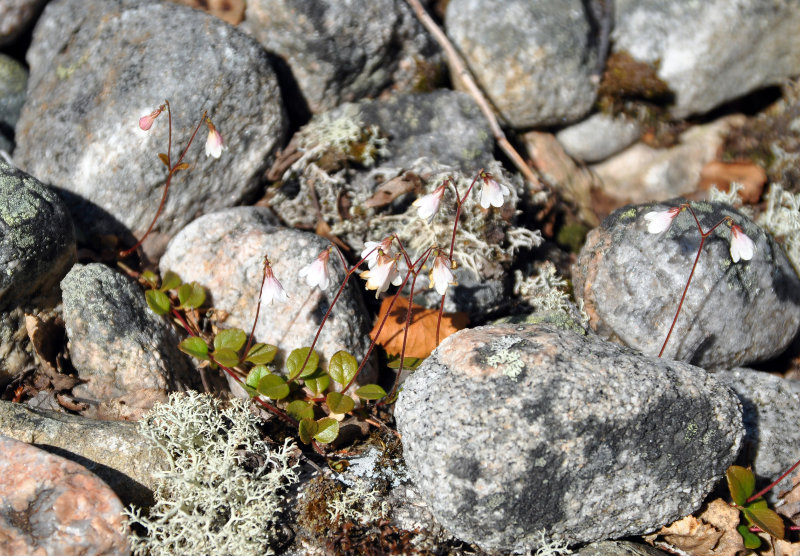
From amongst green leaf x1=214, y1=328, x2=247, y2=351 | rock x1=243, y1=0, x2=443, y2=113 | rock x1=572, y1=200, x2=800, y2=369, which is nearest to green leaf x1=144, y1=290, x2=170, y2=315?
green leaf x1=214, y1=328, x2=247, y2=351

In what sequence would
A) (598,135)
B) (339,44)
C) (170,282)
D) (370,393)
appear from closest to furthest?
(370,393)
(170,282)
(339,44)
(598,135)

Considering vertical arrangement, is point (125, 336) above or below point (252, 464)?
above

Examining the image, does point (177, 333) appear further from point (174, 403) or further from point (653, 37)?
point (653, 37)

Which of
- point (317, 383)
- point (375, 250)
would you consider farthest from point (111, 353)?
point (375, 250)

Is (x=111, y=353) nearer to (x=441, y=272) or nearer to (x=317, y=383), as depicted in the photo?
(x=317, y=383)

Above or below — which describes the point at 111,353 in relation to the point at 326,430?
above

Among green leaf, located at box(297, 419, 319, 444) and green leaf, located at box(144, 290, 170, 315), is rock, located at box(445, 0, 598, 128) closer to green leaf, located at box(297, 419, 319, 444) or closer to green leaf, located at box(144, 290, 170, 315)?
green leaf, located at box(144, 290, 170, 315)

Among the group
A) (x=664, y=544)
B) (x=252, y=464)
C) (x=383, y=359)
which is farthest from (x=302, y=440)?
(x=664, y=544)
